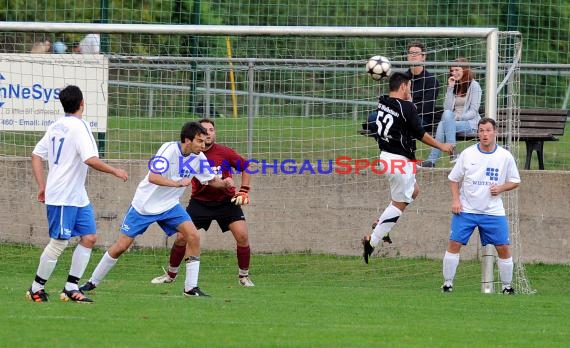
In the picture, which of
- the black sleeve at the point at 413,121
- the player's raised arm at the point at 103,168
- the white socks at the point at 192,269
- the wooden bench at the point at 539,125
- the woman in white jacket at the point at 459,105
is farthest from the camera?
the wooden bench at the point at 539,125

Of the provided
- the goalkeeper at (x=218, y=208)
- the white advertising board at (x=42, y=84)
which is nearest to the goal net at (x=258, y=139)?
the white advertising board at (x=42, y=84)

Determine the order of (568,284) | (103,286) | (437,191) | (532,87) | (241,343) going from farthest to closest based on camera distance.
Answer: (532,87), (437,191), (568,284), (103,286), (241,343)

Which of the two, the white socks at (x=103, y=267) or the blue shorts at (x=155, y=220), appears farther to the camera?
the white socks at (x=103, y=267)

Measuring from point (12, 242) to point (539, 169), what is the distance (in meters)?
7.68

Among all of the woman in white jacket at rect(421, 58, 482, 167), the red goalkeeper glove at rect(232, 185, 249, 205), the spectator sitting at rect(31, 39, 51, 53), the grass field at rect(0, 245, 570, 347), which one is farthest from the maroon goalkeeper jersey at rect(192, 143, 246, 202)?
the spectator sitting at rect(31, 39, 51, 53)

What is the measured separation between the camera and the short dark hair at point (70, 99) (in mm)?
11125

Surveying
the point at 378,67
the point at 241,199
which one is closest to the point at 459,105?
the point at 378,67

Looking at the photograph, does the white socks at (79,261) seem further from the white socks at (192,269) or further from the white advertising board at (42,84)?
the white advertising board at (42,84)

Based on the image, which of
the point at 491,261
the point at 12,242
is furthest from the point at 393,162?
the point at 12,242

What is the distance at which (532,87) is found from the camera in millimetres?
18438

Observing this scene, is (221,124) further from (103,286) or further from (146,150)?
(103,286)

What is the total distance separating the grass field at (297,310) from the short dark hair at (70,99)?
1829mm

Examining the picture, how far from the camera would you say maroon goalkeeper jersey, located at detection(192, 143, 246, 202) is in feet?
48.4

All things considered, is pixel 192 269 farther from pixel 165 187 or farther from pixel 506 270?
pixel 506 270
